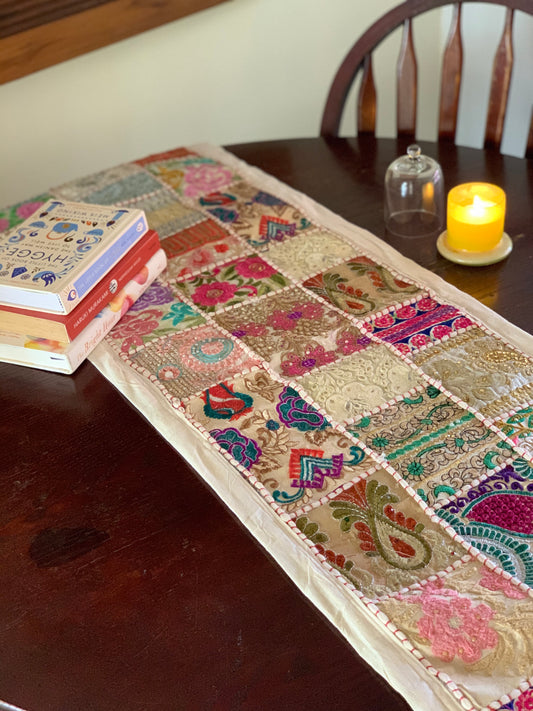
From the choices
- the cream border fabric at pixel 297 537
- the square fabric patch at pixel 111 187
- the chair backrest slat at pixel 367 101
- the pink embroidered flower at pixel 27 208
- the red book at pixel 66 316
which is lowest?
the cream border fabric at pixel 297 537

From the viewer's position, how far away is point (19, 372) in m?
1.04

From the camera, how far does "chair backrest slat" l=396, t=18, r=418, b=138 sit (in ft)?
4.61

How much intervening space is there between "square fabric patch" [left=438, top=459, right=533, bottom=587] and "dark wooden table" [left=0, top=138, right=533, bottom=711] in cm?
16

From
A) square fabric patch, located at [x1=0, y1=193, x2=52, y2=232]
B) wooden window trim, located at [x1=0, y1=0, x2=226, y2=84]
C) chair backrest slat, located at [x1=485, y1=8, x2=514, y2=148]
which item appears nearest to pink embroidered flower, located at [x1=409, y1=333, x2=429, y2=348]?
chair backrest slat, located at [x1=485, y1=8, x2=514, y2=148]

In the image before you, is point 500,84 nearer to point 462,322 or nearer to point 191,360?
point 462,322

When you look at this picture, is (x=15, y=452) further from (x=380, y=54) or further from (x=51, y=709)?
(x=380, y=54)

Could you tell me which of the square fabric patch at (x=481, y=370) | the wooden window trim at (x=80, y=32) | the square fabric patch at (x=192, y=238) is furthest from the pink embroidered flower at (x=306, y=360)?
the wooden window trim at (x=80, y=32)

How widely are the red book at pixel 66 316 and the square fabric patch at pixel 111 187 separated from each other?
0.31 m

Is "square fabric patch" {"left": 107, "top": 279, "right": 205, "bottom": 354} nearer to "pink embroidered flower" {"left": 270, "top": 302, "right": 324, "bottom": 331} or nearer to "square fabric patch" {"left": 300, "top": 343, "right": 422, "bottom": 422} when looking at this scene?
"pink embroidered flower" {"left": 270, "top": 302, "right": 324, "bottom": 331}

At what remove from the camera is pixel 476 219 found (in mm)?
1080

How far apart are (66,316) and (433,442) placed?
18.7 inches

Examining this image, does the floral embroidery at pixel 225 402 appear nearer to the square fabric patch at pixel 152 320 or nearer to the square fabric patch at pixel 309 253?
the square fabric patch at pixel 152 320

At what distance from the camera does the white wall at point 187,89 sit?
1.76m

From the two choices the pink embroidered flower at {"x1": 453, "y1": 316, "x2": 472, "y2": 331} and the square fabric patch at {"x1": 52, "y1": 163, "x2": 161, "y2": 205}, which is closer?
the pink embroidered flower at {"x1": 453, "y1": 316, "x2": 472, "y2": 331}
